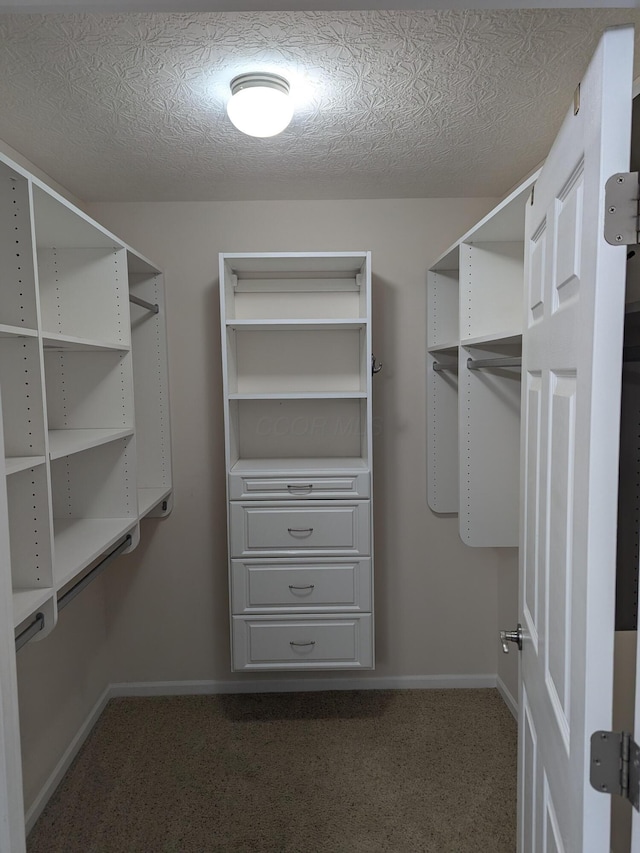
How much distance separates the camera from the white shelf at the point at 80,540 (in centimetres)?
159

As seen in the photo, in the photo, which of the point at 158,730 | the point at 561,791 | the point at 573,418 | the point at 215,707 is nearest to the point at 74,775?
the point at 158,730

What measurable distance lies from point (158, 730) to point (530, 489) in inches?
86.7

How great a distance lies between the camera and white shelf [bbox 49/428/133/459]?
1589mm

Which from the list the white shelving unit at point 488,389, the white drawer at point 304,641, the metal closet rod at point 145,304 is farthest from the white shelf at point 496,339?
the metal closet rod at point 145,304

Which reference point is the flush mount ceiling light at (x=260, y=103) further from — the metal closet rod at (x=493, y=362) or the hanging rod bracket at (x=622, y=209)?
the hanging rod bracket at (x=622, y=209)

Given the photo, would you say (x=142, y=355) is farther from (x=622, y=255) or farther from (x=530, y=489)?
(x=622, y=255)

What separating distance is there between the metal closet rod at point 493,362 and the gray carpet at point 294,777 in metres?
1.60

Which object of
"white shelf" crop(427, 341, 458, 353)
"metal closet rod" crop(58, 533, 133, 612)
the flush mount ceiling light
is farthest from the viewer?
"white shelf" crop(427, 341, 458, 353)

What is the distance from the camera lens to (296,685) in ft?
9.31

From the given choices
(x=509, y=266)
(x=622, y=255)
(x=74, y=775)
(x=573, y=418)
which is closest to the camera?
(x=622, y=255)

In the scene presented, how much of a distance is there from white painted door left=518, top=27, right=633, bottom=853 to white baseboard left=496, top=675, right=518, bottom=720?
5.20 ft

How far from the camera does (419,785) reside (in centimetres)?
218

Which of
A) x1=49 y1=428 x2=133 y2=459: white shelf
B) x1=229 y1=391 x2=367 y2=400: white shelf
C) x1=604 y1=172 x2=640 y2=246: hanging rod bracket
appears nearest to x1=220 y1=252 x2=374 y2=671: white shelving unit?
x1=229 y1=391 x2=367 y2=400: white shelf

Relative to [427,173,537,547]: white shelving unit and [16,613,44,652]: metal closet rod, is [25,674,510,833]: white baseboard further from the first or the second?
[16,613,44,652]: metal closet rod
